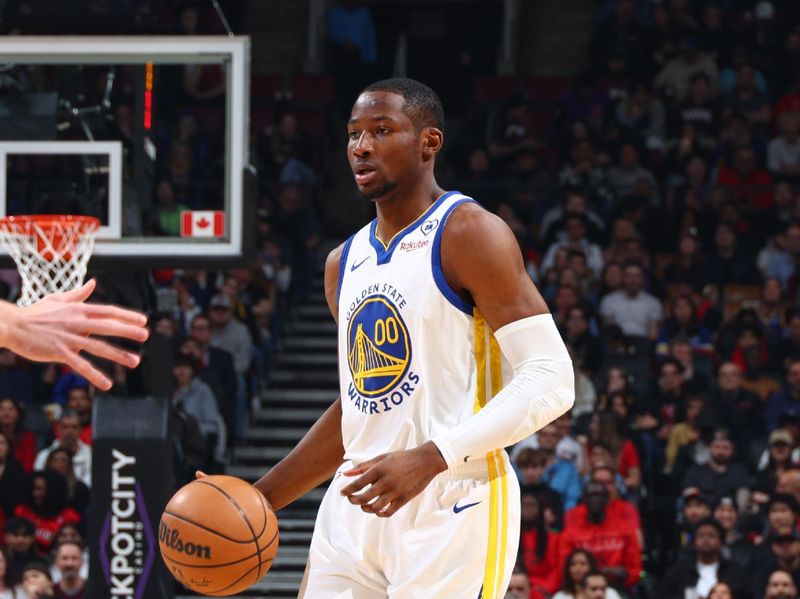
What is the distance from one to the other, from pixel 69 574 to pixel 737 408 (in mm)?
4961

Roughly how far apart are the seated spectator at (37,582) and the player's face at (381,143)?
5.83 m

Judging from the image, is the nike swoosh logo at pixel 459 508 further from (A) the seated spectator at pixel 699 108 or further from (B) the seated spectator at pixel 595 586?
(A) the seated spectator at pixel 699 108

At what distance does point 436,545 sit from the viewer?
13.7 ft

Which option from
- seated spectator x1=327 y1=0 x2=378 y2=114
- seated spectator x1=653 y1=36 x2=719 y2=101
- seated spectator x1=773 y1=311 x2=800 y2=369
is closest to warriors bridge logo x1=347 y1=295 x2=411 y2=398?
seated spectator x1=773 y1=311 x2=800 y2=369

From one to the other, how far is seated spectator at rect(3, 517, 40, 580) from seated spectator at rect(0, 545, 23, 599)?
368mm

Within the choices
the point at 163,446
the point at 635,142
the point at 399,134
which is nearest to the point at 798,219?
the point at 635,142

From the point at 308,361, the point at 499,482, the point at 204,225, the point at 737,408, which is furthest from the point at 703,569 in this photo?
the point at 499,482

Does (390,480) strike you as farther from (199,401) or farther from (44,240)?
(199,401)

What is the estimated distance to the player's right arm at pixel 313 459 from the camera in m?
4.68

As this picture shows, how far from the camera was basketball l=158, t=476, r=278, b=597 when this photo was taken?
4246 mm

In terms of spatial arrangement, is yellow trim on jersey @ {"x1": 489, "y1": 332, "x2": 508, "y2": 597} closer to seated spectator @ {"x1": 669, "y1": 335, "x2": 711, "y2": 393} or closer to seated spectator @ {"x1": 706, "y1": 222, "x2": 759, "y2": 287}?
seated spectator @ {"x1": 669, "y1": 335, "x2": 711, "y2": 393}

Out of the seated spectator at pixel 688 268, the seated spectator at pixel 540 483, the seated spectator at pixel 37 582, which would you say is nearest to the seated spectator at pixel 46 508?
the seated spectator at pixel 37 582

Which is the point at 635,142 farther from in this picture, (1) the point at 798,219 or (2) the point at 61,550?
(2) the point at 61,550

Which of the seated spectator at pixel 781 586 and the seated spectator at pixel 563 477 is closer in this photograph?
the seated spectator at pixel 781 586
